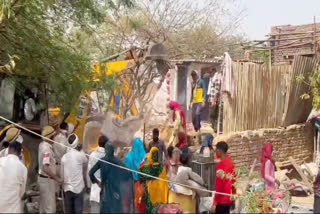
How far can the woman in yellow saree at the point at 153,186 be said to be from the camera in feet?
18.6

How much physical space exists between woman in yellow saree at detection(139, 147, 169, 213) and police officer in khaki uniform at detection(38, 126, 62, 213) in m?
1.10

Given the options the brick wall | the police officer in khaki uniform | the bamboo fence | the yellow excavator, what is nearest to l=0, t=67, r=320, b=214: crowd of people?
the police officer in khaki uniform

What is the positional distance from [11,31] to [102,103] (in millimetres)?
3694

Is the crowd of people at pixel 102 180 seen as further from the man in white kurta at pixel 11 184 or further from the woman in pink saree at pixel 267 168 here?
the woman in pink saree at pixel 267 168

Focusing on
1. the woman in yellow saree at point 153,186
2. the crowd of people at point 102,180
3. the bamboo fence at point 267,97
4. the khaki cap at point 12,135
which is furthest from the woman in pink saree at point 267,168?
the bamboo fence at point 267,97

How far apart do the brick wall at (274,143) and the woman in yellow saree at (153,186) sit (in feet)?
19.4

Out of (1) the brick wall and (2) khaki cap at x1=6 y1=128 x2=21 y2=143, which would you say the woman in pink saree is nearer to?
(2) khaki cap at x1=6 y1=128 x2=21 y2=143

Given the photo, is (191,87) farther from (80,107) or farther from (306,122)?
(80,107)

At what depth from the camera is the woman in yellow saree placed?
5680mm

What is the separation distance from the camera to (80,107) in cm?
1099

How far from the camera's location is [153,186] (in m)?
5.89

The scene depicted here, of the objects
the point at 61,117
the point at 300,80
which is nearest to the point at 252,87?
the point at 300,80

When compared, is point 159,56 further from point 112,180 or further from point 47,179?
point 112,180

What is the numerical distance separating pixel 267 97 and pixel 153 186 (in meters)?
8.17
